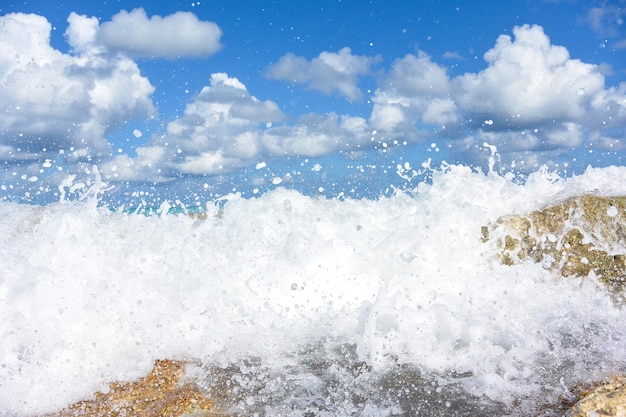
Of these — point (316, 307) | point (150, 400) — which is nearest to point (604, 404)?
point (150, 400)

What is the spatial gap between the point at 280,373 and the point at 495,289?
374 centimetres

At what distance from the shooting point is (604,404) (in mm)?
3205

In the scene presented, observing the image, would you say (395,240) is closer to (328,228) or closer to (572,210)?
(328,228)

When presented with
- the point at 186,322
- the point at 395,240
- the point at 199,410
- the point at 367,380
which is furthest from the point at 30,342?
the point at 395,240

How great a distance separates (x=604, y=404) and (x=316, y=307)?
Result: 4056 mm

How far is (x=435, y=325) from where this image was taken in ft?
18.8

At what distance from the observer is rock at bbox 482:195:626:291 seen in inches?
309

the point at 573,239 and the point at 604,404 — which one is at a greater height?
the point at 573,239

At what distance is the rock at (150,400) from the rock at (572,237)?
5376mm

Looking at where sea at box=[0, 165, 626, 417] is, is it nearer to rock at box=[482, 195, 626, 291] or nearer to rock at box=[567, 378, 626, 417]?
rock at box=[482, 195, 626, 291]

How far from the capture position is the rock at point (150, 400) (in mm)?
4316

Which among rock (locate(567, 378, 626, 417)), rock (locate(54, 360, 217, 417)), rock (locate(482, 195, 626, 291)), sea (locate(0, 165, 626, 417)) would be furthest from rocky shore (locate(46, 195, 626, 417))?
rock (locate(54, 360, 217, 417))

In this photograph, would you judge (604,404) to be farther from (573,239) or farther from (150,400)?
(573,239)

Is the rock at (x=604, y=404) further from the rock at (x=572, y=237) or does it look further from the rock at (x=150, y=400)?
the rock at (x=572, y=237)
